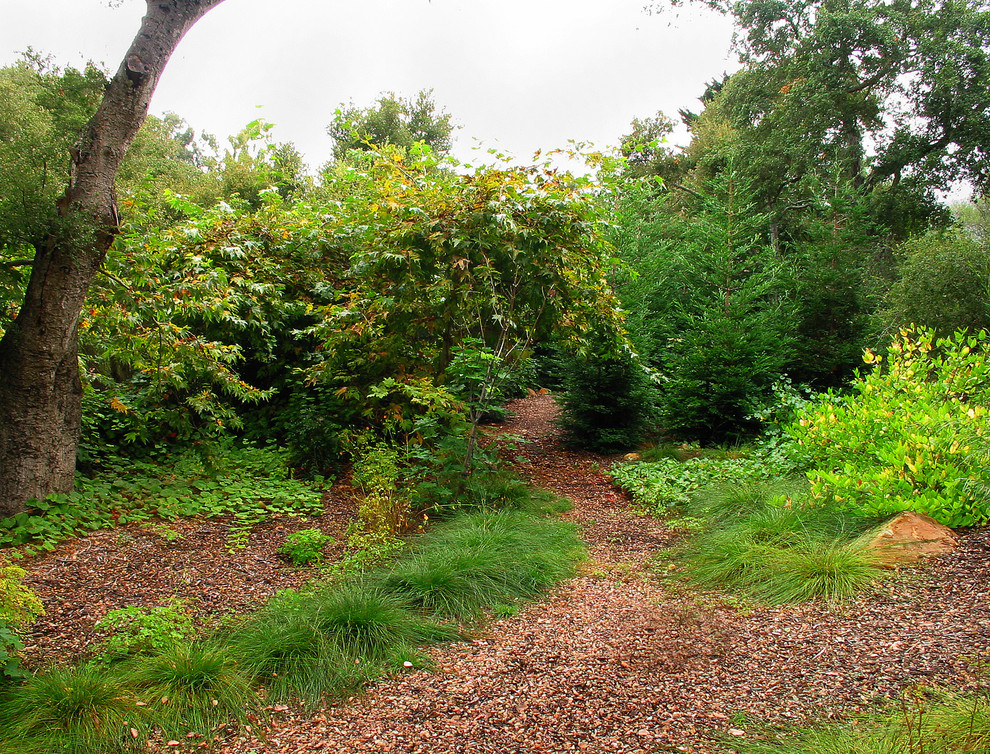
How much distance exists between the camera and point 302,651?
2641mm

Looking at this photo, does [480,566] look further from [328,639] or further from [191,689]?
[191,689]

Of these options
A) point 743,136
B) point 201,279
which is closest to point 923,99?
point 743,136

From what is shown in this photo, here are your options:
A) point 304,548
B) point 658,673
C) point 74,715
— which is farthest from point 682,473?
point 74,715

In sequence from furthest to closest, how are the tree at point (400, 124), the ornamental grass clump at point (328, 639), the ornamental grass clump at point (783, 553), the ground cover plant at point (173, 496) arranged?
1. the tree at point (400, 124)
2. the ground cover plant at point (173, 496)
3. the ornamental grass clump at point (783, 553)
4. the ornamental grass clump at point (328, 639)

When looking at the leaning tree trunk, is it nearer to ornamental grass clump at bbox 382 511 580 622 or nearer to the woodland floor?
the woodland floor

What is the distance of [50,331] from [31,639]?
2076 mm

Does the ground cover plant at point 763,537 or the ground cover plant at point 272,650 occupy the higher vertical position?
the ground cover plant at point 763,537

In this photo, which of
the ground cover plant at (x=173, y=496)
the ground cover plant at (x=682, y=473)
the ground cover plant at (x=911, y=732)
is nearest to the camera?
the ground cover plant at (x=911, y=732)

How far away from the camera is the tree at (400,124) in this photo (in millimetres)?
19906

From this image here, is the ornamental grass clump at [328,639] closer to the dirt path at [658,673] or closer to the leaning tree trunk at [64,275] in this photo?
the dirt path at [658,673]

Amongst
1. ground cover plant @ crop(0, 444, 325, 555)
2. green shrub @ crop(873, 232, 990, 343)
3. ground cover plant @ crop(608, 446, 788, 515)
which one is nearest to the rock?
ground cover plant @ crop(608, 446, 788, 515)

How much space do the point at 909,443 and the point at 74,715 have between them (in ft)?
14.0

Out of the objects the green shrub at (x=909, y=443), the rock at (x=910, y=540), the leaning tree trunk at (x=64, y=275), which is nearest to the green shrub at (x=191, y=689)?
the leaning tree trunk at (x=64, y=275)

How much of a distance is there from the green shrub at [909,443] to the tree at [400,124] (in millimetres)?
16977
